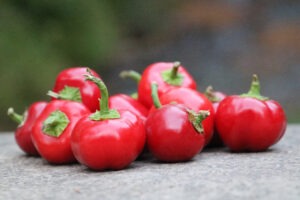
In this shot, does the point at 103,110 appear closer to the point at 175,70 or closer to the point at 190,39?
the point at 175,70

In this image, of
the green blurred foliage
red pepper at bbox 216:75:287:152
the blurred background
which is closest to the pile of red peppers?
red pepper at bbox 216:75:287:152

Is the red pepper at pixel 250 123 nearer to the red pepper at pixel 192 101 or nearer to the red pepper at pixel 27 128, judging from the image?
the red pepper at pixel 192 101

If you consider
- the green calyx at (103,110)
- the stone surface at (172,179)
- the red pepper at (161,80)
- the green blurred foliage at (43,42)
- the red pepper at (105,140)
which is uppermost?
the green blurred foliage at (43,42)

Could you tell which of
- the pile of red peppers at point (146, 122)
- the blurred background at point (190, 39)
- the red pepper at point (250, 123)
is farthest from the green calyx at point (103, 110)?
the blurred background at point (190, 39)

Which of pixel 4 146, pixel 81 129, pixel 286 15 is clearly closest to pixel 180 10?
pixel 286 15

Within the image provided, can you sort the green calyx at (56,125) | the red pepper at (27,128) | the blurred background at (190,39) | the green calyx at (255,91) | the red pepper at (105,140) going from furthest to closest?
the blurred background at (190,39) < the red pepper at (27,128) < the green calyx at (255,91) < the green calyx at (56,125) < the red pepper at (105,140)

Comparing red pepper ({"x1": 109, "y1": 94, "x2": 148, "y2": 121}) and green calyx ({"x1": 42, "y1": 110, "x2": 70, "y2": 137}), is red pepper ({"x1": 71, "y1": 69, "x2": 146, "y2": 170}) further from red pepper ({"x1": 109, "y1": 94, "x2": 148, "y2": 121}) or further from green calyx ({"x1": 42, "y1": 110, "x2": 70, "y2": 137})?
red pepper ({"x1": 109, "y1": 94, "x2": 148, "y2": 121})
